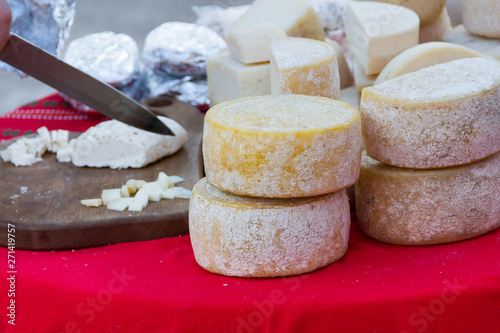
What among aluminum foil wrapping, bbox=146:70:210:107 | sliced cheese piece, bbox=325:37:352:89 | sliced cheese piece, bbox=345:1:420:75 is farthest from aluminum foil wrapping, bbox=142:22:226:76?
sliced cheese piece, bbox=345:1:420:75

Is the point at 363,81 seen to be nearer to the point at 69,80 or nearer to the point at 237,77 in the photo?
the point at 237,77

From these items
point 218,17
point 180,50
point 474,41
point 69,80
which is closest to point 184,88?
point 180,50

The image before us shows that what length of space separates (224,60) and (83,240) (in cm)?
76

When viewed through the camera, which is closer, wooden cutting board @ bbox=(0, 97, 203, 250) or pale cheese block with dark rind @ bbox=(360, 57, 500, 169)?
pale cheese block with dark rind @ bbox=(360, 57, 500, 169)

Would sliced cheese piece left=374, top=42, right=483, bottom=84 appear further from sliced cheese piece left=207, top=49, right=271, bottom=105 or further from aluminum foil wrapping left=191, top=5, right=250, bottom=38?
aluminum foil wrapping left=191, top=5, right=250, bottom=38

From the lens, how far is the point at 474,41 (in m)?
1.90

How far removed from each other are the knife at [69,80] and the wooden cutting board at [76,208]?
18cm

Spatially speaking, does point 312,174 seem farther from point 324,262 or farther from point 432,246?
point 432,246

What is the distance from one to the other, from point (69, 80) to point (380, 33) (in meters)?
0.86

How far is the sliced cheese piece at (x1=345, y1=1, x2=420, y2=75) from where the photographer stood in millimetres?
1732

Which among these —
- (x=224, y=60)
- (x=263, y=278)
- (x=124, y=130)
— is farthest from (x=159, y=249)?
(x=224, y=60)

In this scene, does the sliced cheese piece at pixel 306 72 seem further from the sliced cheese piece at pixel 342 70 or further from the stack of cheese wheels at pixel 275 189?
the sliced cheese piece at pixel 342 70

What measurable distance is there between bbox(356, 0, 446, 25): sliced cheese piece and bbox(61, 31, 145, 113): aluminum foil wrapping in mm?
1011

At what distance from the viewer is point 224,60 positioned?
77.4 inches
